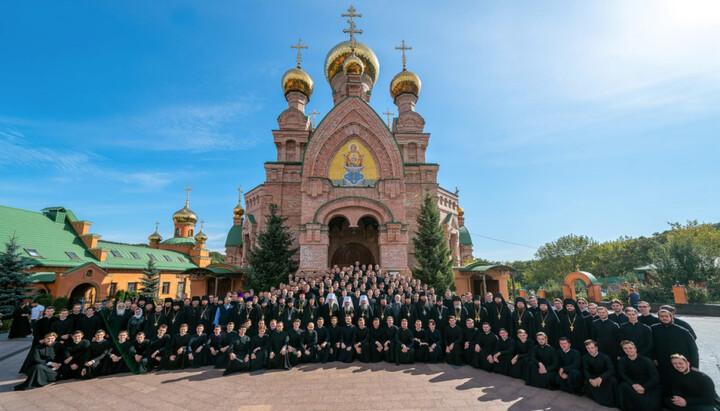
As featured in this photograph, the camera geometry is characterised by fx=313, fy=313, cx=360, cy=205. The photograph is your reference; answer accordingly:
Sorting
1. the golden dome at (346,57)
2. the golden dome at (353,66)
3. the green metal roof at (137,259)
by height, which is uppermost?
the golden dome at (346,57)

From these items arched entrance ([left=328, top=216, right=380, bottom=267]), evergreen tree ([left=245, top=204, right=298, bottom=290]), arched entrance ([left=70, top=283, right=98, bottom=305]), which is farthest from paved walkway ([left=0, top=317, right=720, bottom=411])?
arched entrance ([left=70, top=283, right=98, bottom=305])

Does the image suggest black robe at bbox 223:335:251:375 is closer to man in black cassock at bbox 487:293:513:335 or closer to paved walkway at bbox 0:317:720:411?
paved walkway at bbox 0:317:720:411

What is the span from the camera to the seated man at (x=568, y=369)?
589 cm

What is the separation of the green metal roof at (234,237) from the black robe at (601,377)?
2398 centimetres

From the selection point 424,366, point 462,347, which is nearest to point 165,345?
point 424,366

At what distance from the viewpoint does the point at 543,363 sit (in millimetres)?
6402

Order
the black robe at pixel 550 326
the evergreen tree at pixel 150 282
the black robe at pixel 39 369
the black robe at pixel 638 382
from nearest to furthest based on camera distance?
1. the black robe at pixel 638 382
2. the black robe at pixel 39 369
3. the black robe at pixel 550 326
4. the evergreen tree at pixel 150 282

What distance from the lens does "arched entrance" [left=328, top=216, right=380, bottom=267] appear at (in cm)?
2011

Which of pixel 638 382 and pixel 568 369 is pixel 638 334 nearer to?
pixel 638 382

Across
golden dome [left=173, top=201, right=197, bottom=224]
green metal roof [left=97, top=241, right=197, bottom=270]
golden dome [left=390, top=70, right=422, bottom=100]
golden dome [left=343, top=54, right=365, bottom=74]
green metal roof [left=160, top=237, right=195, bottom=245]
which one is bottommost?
green metal roof [left=97, top=241, right=197, bottom=270]

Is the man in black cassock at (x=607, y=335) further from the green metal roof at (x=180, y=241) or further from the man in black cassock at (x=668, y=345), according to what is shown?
the green metal roof at (x=180, y=241)

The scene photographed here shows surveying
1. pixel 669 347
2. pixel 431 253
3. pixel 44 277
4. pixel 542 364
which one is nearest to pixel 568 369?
pixel 542 364

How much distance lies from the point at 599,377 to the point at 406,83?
2224 cm

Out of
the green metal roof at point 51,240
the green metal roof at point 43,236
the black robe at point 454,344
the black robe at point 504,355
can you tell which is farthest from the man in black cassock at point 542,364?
the green metal roof at point 43,236
